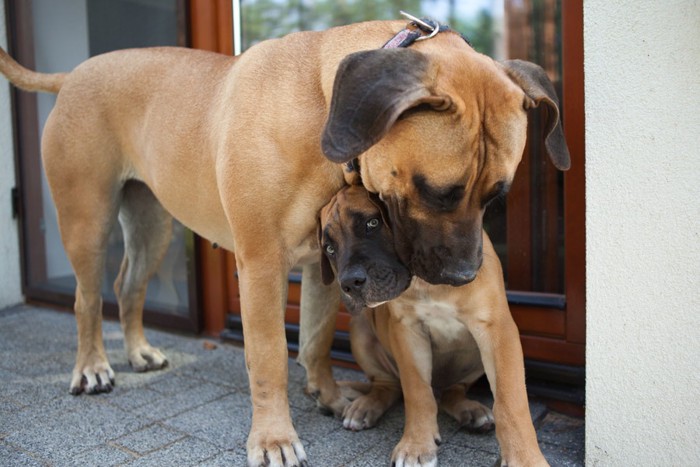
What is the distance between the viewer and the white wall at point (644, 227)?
2.23m

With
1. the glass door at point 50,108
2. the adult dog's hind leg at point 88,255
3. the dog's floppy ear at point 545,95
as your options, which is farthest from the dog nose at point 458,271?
the glass door at point 50,108

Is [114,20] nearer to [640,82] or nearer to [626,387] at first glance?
[640,82]

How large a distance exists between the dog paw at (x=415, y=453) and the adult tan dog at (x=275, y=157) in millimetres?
384

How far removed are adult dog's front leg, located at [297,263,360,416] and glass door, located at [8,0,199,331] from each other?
1.45m

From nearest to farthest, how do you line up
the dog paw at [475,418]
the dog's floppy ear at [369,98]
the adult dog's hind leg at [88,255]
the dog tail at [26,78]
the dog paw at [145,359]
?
the dog's floppy ear at [369,98]
the dog paw at [475,418]
the adult dog's hind leg at [88,255]
the dog tail at [26,78]
the dog paw at [145,359]

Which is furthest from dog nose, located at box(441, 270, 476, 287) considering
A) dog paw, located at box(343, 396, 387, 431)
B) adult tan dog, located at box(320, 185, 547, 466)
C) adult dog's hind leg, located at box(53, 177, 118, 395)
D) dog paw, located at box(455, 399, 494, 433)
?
adult dog's hind leg, located at box(53, 177, 118, 395)

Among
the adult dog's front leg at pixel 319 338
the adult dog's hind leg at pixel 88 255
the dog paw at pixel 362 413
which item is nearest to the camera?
the dog paw at pixel 362 413

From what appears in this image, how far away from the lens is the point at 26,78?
3.76 m

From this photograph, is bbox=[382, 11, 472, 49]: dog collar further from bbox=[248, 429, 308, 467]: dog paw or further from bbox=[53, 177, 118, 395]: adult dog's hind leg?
bbox=[53, 177, 118, 395]: adult dog's hind leg

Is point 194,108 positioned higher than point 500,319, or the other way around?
point 194,108

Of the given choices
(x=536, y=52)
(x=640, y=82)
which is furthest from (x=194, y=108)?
(x=640, y=82)

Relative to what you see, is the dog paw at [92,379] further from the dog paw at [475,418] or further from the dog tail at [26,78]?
the dog paw at [475,418]

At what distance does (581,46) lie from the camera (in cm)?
299

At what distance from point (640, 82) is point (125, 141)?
2354mm
